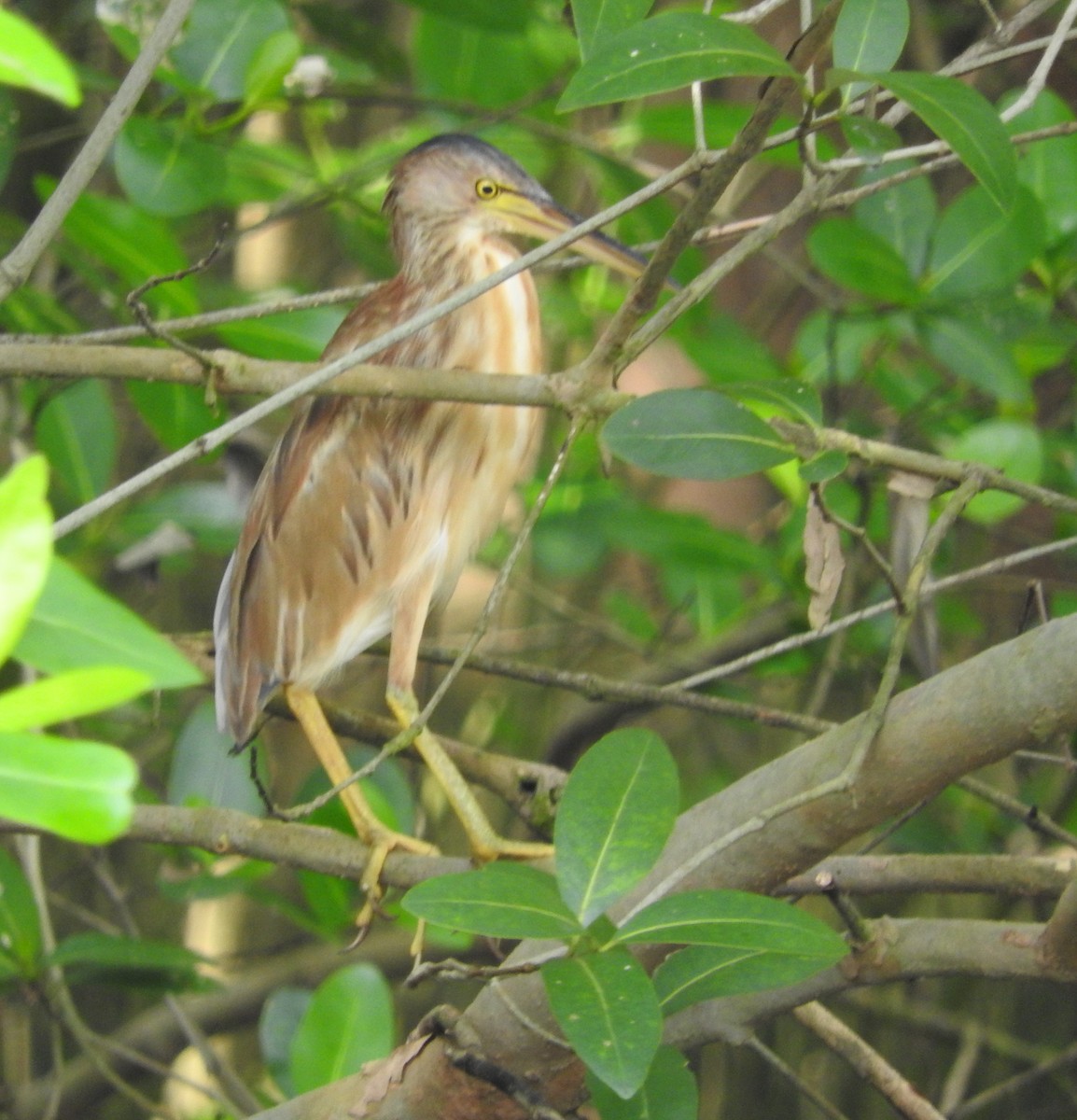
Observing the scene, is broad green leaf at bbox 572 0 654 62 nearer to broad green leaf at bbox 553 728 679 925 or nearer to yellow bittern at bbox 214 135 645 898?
broad green leaf at bbox 553 728 679 925

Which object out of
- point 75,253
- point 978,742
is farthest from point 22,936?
point 978,742

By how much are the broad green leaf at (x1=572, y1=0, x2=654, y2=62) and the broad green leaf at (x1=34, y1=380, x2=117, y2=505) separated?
0.98 m

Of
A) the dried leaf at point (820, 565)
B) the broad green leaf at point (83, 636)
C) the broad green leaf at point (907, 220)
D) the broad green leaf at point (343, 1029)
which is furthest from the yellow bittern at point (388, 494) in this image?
the broad green leaf at point (83, 636)

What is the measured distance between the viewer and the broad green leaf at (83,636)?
1.44ft

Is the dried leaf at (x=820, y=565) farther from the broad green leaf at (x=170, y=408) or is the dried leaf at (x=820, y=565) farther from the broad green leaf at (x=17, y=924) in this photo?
the broad green leaf at (x=17, y=924)

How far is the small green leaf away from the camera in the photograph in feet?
2.28

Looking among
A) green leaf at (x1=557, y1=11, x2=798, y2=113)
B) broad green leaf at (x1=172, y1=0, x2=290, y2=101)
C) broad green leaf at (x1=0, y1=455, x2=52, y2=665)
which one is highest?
broad green leaf at (x1=172, y1=0, x2=290, y2=101)

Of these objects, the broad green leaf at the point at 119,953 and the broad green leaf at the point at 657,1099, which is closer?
the broad green leaf at the point at 657,1099

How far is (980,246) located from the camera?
5.15 feet

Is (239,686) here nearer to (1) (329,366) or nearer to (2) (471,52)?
(1) (329,366)

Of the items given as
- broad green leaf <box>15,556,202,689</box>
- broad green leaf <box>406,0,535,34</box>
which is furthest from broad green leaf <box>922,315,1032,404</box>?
broad green leaf <box>15,556,202,689</box>

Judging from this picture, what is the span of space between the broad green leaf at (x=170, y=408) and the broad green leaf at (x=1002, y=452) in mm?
825

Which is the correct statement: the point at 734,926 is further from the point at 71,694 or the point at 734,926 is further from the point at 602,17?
the point at 602,17

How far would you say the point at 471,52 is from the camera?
182cm
